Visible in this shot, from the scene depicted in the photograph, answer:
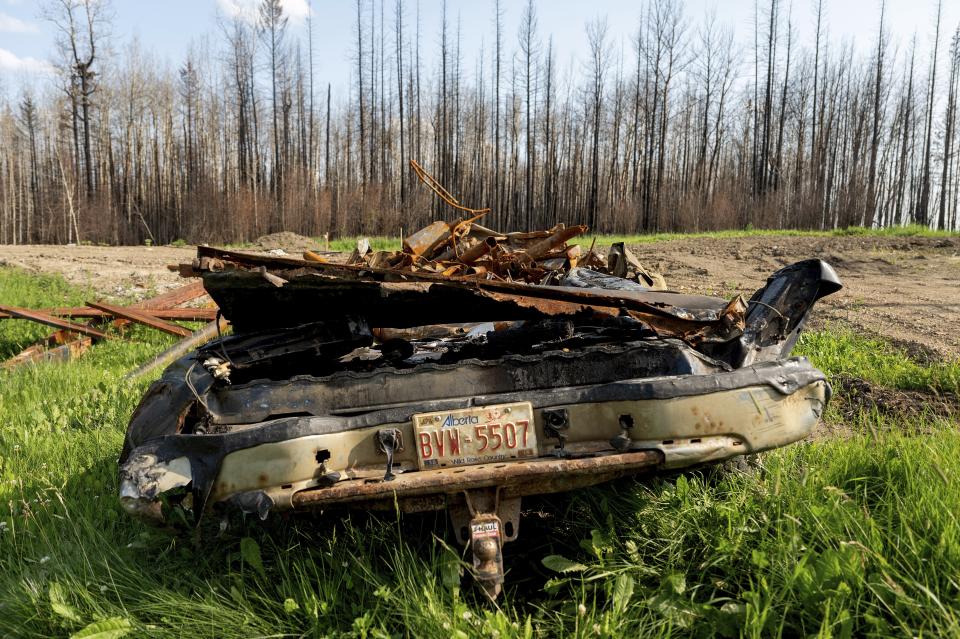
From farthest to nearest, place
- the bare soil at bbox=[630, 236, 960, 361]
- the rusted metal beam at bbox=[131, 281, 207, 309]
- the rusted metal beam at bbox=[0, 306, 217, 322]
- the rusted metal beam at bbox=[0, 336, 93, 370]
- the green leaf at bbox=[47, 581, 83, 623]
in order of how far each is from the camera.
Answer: the rusted metal beam at bbox=[131, 281, 207, 309] → the rusted metal beam at bbox=[0, 306, 217, 322] → the rusted metal beam at bbox=[0, 336, 93, 370] → the bare soil at bbox=[630, 236, 960, 361] → the green leaf at bbox=[47, 581, 83, 623]

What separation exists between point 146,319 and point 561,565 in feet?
21.3

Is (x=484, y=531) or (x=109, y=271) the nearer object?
(x=484, y=531)

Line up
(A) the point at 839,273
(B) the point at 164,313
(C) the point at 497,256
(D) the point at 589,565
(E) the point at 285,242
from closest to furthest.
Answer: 1. (D) the point at 589,565
2. (C) the point at 497,256
3. (B) the point at 164,313
4. (A) the point at 839,273
5. (E) the point at 285,242

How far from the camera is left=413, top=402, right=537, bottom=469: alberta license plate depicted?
1.86m

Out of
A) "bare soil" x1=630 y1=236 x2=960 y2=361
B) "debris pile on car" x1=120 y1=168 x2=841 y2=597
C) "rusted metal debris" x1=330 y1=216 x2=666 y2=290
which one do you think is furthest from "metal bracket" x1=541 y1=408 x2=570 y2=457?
"bare soil" x1=630 y1=236 x2=960 y2=361

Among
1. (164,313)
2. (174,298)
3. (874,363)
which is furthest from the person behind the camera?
(174,298)

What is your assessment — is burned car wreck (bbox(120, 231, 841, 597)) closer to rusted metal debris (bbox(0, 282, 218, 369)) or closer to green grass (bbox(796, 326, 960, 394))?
green grass (bbox(796, 326, 960, 394))

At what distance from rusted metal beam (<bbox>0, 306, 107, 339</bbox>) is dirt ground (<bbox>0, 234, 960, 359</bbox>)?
1.66 metres

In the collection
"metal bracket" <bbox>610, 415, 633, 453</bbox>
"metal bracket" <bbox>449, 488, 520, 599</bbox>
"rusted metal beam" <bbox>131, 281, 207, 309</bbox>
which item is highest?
"metal bracket" <bbox>610, 415, 633, 453</bbox>

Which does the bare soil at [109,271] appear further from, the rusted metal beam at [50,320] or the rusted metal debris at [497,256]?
the rusted metal debris at [497,256]

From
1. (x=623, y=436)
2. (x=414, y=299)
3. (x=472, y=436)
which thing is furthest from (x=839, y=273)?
(x=472, y=436)

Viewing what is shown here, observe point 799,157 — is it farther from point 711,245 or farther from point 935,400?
point 935,400

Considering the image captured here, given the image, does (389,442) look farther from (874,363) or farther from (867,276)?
(867,276)

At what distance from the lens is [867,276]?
9062 mm
